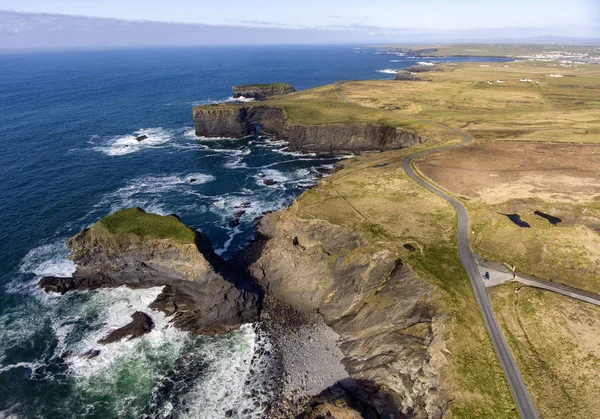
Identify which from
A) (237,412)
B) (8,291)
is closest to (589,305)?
(237,412)

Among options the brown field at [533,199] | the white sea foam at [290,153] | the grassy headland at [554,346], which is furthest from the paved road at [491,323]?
the white sea foam at [290,153]

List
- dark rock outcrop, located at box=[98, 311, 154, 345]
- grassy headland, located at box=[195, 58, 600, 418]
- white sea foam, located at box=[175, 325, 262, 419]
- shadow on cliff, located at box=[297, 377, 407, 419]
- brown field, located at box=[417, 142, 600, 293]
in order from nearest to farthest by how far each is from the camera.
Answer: grassy headland, located at box=[195, 58, 600, 418] < shadow on cliff, located at box=[297, 377, 407, 419] < white sea foam, located at box=[175, 325, 262, 419] < dark rock outcrop, located at box=[98, 311, 154, 345] < brown field, located at box=[417, 142, 600, 293]

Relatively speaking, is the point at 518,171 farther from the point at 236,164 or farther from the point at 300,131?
the point at 236,164

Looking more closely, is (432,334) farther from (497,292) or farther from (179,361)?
(179,361)

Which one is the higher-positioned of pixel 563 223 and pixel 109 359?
pixel 563 223

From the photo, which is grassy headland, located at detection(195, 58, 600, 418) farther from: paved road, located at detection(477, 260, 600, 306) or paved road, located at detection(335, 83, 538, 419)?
paved road, located at detection(477, 260, 600, 306)

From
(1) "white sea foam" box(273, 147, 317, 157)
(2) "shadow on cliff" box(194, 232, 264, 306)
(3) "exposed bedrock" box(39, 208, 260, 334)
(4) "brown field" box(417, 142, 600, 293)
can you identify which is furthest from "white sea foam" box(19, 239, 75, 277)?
(1) "white sea foam" box(273, 147, 317, 157)

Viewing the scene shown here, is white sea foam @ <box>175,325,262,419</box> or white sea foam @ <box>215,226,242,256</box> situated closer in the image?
white sea foam @ <box>175,325,262,419</box>
